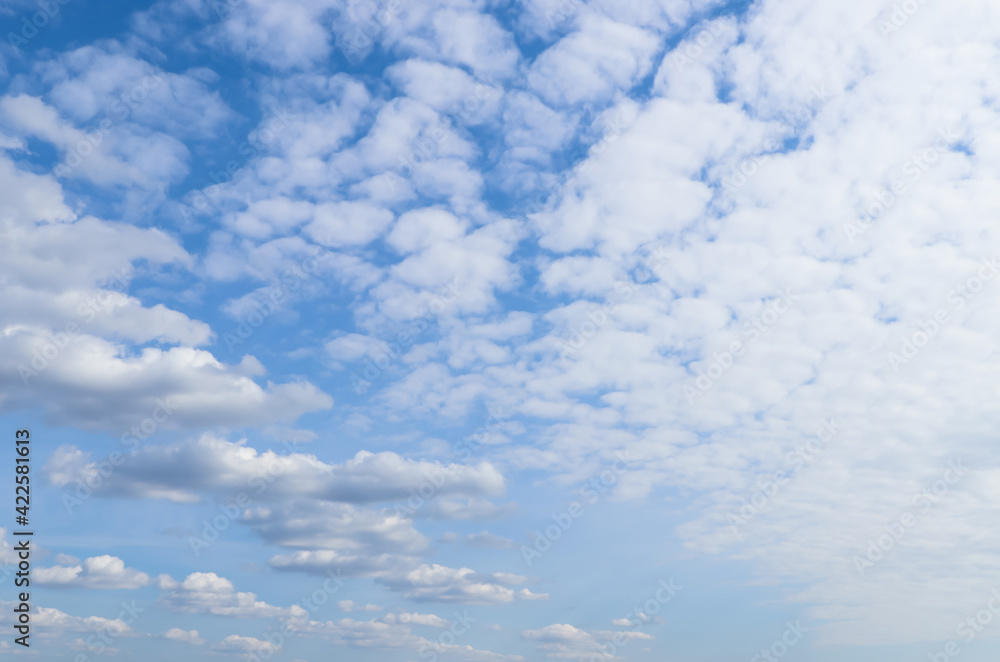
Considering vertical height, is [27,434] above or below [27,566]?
above

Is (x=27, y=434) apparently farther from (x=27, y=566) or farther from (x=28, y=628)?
(x=28, y=628)

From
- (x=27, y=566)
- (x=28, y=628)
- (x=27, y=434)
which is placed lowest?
(x=28, y=628)

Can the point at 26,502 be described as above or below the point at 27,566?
above

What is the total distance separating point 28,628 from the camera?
184 ft

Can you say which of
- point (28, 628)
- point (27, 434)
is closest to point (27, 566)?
point (28, 628)

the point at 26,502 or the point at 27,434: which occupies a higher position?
the point at 27,434

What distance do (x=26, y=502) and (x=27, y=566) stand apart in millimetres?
6496

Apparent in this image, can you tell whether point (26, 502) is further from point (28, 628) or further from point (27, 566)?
point (28, 628)

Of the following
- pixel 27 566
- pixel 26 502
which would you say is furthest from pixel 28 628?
pixel 26 502

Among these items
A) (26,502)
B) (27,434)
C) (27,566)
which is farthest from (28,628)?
(27,434)

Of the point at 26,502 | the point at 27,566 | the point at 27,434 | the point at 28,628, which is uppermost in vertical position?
the point at 27,434

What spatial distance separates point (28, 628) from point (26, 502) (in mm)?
11884

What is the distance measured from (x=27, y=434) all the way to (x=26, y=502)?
6399mm

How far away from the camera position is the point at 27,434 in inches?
2195
